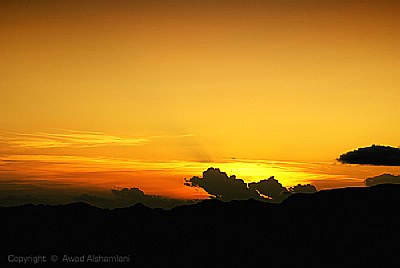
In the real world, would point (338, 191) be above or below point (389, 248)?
above

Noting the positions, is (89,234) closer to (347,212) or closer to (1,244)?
(1,244)

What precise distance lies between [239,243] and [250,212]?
33191mm

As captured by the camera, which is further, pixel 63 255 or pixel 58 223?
pixel 58 223

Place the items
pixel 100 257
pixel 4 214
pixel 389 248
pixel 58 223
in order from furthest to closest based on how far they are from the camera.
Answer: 1. pixel 4 214
2. pixel 58 223
3. pixel 100 257
4. pixel 389 248

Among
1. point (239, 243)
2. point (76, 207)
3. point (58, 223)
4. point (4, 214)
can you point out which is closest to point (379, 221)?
point (239, 243)

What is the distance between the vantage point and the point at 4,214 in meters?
188

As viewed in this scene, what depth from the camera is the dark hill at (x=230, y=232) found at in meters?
128

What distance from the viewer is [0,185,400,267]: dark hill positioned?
421ft

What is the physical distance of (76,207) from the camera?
196500mm

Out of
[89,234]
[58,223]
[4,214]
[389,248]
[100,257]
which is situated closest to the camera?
[389,248]

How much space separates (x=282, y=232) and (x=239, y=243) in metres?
12.3

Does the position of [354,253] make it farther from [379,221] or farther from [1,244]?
[1,244]

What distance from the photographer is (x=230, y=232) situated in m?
154

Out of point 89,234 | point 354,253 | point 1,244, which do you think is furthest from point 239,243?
point 1,244
